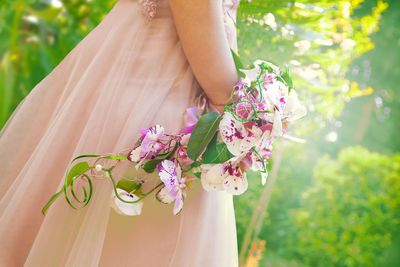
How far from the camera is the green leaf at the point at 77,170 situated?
3.75 feet

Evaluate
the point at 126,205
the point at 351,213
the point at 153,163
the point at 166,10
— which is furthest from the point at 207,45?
the point at 351,213

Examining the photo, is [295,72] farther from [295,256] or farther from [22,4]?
[295,256]

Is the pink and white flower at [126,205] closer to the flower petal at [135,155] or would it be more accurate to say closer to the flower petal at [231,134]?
the flower petal at [135,155]

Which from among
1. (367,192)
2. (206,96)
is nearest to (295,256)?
(367,192)

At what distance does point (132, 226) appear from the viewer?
1212 mm

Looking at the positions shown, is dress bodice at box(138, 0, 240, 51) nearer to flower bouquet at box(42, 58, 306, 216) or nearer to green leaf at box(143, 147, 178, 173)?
flower bouquet at box(42, 58, 306, 216)

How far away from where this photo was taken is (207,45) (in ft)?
3.93

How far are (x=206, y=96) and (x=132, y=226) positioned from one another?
1.12 ft

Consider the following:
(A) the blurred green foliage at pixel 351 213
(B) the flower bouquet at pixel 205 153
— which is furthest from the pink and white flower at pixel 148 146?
(A) the blurred green foliage at pixel 351 213

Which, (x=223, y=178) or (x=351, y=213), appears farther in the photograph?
(x=351, y=213)

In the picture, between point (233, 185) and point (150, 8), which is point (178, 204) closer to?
point (233, 185)

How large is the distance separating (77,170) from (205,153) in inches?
10.5

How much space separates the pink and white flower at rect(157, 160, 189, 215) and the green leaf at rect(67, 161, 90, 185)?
15 cm

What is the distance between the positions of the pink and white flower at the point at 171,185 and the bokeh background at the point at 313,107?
0.27 meters
